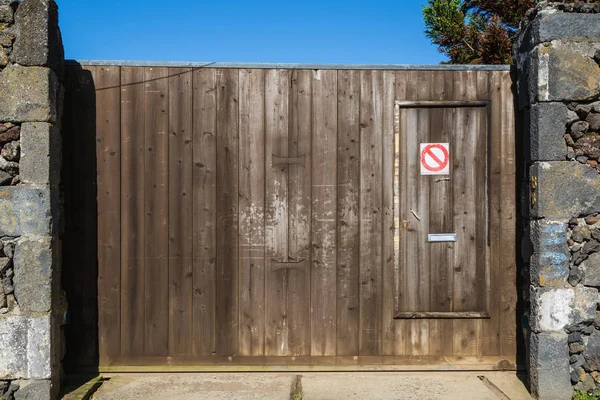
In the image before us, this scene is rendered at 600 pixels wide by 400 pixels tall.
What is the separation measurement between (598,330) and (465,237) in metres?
1.14

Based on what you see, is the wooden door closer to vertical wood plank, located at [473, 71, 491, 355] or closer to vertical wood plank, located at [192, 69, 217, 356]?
vertical wood plank, located at [473, 71, 491, 355]

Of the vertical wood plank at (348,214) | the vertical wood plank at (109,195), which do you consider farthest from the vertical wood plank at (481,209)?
the vertical wood plank at (109,195)

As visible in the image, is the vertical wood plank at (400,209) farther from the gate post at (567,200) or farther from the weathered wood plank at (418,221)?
the gate post at (567,200)

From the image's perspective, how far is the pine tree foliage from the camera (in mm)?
12102

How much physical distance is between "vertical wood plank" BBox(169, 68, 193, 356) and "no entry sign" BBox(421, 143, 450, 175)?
6.14 ft

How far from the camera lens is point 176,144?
4.40 m

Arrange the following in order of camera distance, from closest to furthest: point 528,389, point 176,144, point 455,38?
1. point 528,389
2. point 176,144
3. point 455,38

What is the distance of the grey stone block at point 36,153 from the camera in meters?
3.78

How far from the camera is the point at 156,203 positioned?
439 centimetres

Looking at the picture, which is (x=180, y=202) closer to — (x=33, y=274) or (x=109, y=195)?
(x=109, y=195)

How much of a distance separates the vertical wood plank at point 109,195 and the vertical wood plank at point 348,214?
1.75 meters

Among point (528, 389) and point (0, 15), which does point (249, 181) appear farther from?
point (528, 389)

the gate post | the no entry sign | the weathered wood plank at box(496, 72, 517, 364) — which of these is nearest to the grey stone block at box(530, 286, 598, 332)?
the gate post

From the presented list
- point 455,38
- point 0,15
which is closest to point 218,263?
point 0,15
